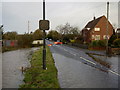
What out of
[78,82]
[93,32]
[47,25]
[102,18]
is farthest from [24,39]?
[78,82]

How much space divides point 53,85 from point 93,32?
157ft

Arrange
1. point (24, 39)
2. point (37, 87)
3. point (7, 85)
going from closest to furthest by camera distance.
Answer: point (37, 87) → point (7, 85) → point (24, 39)

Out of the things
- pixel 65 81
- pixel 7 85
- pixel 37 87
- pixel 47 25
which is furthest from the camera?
pixel 47 25

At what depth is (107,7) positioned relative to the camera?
2694cm

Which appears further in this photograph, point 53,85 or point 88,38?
point 88,38

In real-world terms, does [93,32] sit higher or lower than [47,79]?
higher

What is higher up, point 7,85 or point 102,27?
point 102,27

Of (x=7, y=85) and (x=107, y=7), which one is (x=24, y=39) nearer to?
(x=107, y=7)

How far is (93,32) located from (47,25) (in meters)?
44.4

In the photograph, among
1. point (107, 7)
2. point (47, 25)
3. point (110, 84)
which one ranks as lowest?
point (110, 84)

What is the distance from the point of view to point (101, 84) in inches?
300

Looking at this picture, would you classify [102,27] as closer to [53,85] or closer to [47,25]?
[47,25]

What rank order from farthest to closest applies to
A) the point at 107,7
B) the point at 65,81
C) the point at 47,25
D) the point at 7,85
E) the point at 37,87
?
the point at 107,7 → the point at 47,25 → the point at 65,81 → the point at 7,85 → the point at 37,87

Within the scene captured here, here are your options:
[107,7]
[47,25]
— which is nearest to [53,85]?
[47,25]
